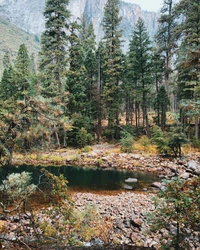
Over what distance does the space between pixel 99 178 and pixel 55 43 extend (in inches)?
548

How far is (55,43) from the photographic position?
19891mm

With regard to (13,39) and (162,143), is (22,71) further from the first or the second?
(13,39)

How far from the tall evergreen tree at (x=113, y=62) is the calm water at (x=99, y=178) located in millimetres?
9229

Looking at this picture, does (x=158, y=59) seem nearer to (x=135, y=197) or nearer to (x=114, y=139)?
(x=114, y=139)

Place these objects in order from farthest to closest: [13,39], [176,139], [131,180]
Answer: [13,39]
[176,139]
[131,180]

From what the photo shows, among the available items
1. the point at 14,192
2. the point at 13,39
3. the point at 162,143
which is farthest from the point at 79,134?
the point at 13,39

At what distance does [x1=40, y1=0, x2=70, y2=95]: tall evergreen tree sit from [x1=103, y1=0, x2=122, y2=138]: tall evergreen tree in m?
5.42

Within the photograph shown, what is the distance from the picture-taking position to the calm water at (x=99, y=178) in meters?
11.1

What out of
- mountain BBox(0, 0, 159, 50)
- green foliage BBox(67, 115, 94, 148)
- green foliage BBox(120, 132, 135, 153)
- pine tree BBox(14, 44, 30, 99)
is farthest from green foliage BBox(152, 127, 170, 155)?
mountain BBox(0, 0, 159, 50)

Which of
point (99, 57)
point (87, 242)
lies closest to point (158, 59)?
point (99, 57)

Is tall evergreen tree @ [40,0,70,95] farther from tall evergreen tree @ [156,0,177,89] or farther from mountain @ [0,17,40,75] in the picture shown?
mountain @ [0,17,40,75]

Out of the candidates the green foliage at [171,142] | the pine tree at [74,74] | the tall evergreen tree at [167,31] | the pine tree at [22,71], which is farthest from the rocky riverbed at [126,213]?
the pine tree at [22,71]

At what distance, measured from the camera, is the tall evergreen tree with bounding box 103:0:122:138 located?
23.0 m

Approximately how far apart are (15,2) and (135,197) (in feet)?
673
